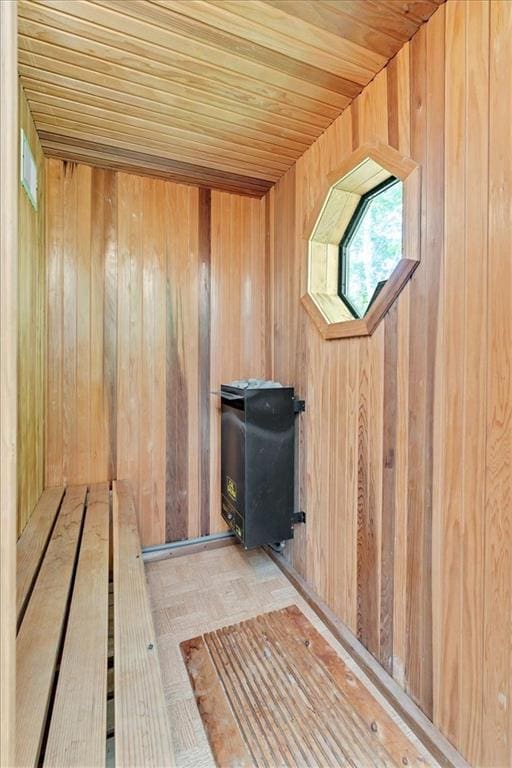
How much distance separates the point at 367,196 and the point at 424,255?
2.58 feet

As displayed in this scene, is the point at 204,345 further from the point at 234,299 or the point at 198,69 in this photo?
the point at 198,69

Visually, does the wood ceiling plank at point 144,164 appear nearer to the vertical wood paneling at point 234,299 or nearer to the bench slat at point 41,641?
the vertical wood paneling at point 234,299

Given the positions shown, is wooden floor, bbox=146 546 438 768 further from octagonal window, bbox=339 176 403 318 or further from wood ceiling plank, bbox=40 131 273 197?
wood ceiling plank, bbox=40 131 273 197

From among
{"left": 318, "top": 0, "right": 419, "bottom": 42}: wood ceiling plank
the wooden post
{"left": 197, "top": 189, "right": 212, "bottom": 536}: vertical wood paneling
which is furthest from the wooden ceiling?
the wooden post

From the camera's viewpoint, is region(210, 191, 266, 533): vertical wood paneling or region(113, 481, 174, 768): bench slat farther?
region(210, 191, 266, 533): vertical wood paneling

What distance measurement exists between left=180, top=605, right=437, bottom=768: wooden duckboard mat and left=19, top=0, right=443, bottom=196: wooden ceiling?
2.51 metres

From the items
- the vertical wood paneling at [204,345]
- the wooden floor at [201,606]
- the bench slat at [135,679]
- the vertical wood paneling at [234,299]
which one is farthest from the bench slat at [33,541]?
the vertical wood paneling at [234,299]

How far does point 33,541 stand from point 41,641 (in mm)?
628

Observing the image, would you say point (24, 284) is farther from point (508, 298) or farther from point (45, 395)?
point (508, 298)

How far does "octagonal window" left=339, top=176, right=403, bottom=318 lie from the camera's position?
1.68m

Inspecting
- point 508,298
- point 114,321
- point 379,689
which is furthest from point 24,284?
point 379,689

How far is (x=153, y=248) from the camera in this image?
241 cm

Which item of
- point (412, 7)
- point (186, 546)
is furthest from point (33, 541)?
point (412, 7)

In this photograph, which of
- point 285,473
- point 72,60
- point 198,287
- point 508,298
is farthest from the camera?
point 198,287
